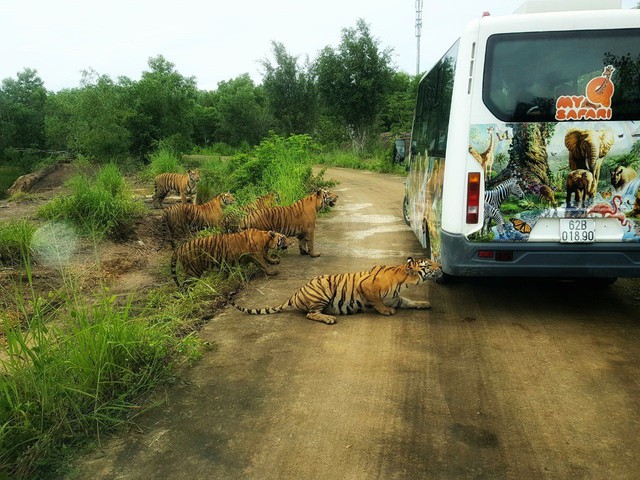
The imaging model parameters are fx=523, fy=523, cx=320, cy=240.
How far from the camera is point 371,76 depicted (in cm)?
2927

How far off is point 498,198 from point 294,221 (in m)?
3.99

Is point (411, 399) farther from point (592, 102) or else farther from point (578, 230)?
point (592, 102)

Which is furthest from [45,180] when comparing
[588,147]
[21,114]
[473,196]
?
[21,114]

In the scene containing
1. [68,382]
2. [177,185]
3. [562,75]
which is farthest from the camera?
[177,185]

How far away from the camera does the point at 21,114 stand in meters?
34.2

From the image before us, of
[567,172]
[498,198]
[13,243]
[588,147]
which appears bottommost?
[13,243]

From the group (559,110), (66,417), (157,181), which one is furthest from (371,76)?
(66,417)

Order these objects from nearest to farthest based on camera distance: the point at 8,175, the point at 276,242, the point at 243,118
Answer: the point at 276,242, the point at 8,175, the point at 243,118

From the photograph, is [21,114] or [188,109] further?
[21,114]

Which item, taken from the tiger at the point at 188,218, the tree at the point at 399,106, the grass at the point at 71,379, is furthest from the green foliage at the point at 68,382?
the tree at the point at 399,106

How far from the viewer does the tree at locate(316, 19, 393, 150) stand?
28812 mm

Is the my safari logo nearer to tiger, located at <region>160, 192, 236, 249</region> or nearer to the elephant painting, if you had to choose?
the elephant painting

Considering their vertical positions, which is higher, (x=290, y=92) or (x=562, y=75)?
(x=290, y=92)

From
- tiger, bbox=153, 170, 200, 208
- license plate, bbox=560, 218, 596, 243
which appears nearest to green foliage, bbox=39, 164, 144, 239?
tiger, bbox=153, 170, 200, 208
